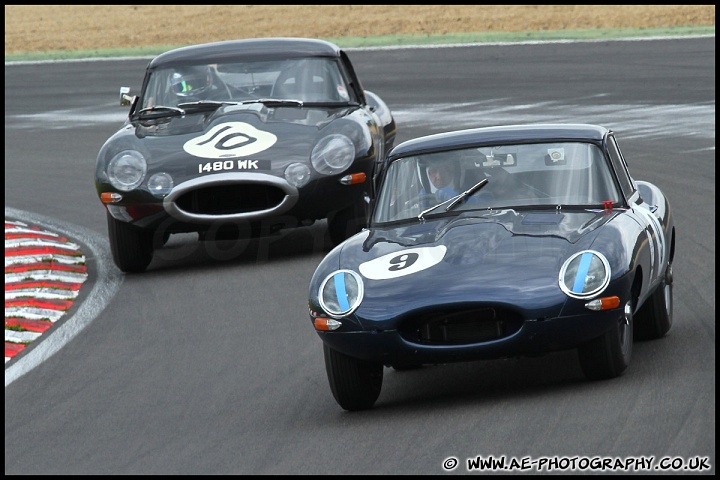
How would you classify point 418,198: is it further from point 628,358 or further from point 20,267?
point 20,267

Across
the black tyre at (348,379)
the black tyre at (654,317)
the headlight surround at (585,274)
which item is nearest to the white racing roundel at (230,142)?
the black tyre at (654,317)

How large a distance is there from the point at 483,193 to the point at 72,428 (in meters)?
2.33

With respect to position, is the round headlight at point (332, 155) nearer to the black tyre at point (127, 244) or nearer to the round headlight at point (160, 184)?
the round headlight at point (160, 184)

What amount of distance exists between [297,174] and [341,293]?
3.88 meters

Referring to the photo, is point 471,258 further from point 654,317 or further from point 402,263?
point 654,317

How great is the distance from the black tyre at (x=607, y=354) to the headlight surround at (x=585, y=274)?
0.64 ft

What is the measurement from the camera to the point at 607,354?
618 cm

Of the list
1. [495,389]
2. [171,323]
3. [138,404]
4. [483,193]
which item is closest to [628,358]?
[495,389]

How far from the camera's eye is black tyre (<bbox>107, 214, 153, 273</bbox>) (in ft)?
Answer: 34.0

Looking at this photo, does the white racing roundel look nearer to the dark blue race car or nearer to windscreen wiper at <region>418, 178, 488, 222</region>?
the dark blue race car

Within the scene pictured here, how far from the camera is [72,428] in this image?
6457 mm

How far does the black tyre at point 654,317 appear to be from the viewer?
7.17m
